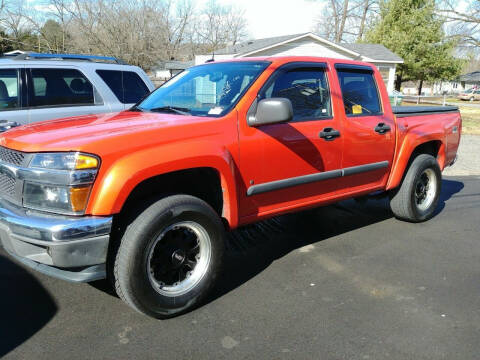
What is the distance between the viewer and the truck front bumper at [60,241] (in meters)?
2.60

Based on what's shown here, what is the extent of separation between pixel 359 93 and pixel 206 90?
1746 millimetres

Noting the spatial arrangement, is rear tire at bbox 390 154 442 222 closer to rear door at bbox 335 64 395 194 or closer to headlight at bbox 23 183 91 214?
rear door at bbox 335 64 395 194

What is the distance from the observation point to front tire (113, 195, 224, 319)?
281 cm

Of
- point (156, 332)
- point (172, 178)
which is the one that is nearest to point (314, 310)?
point (156, 332)

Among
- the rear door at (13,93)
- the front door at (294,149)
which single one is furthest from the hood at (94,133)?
the rear door at (13,93)

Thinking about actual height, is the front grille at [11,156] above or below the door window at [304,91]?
below

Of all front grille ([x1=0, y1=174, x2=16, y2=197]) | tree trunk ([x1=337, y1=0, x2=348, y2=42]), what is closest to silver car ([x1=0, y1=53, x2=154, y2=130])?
front grille ([x1=0, y1=174, x2=16, y2=197])

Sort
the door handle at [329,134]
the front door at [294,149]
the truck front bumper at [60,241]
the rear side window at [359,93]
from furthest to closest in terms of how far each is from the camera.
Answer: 1. the rear side window at [359,93]
2. the door handle at [329,134]
3. the front door at [294,149]
4. the truck front bumper at [60,241]

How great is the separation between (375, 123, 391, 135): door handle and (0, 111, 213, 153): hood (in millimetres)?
2060

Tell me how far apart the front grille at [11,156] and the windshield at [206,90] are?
131cm

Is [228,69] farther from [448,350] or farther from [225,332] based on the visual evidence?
[448,350]

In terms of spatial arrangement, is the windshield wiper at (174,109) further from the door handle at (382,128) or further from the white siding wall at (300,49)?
the white siding wall at (300,49)

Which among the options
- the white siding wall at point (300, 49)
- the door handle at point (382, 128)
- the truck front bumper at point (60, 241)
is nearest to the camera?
the truck front bumper at point (60, 241)

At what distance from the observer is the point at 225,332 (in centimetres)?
292
